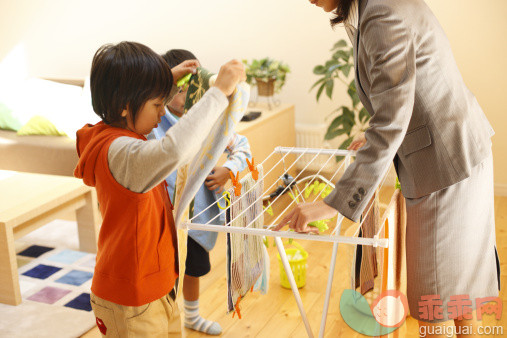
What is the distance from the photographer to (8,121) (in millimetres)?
4184

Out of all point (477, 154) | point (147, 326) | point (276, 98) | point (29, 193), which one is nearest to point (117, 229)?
point (147, 326)

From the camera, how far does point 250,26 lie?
4.33 metres

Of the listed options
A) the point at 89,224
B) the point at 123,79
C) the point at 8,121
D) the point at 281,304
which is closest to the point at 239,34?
the point at 8,121

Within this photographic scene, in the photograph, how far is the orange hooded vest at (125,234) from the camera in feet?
4.40

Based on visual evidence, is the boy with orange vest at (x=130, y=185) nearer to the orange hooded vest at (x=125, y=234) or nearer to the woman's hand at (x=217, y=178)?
the orange hooded vest at (x=125, y=234)

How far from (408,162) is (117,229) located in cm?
72

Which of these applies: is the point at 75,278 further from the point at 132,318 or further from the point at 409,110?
the point at 409,110

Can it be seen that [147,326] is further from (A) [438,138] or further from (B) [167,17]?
(B) [167,17]

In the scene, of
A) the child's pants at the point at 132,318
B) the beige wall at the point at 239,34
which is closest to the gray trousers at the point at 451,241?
the child's pants at the point at 132,318

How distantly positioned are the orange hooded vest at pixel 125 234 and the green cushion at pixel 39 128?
8.83ft

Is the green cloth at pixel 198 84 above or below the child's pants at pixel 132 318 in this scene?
above

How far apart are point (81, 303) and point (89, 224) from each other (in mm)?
626

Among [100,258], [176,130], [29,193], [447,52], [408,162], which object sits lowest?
[29,193]

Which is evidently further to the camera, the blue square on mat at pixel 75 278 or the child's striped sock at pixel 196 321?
the blue square on mat at pixel 75 278
